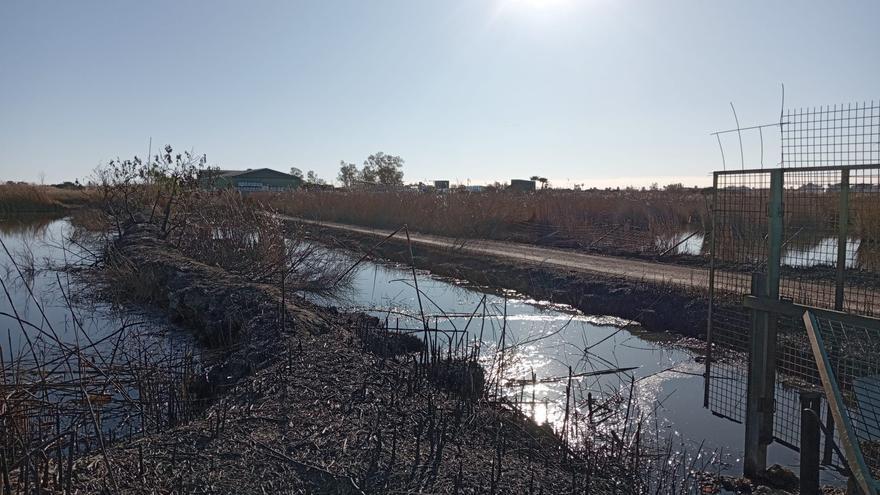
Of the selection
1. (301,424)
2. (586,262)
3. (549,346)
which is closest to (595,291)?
(586,262)

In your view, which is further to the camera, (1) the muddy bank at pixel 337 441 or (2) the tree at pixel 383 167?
(2) the tree at pixel 383 167

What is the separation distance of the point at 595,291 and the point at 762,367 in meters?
7.65

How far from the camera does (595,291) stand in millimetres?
12914

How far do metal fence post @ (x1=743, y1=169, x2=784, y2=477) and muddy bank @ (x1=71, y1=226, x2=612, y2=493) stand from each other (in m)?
1.28

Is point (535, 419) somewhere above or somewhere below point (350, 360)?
below

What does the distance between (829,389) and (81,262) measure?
17572 millimetres

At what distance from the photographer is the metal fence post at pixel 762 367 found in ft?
17.0

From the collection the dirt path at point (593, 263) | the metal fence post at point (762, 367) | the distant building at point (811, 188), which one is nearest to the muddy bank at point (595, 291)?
the dirt path at point (593, 263)

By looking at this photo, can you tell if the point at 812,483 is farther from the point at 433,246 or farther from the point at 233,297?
the point at 433,246

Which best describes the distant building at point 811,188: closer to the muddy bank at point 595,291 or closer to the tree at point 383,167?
the muddy bank at point 595,291

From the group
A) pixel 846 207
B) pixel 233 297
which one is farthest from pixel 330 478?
pixel 233 297

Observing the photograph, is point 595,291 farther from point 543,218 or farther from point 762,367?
point 543,218

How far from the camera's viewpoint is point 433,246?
20359 millimetres

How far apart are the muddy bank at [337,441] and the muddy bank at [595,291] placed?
2199 mm
